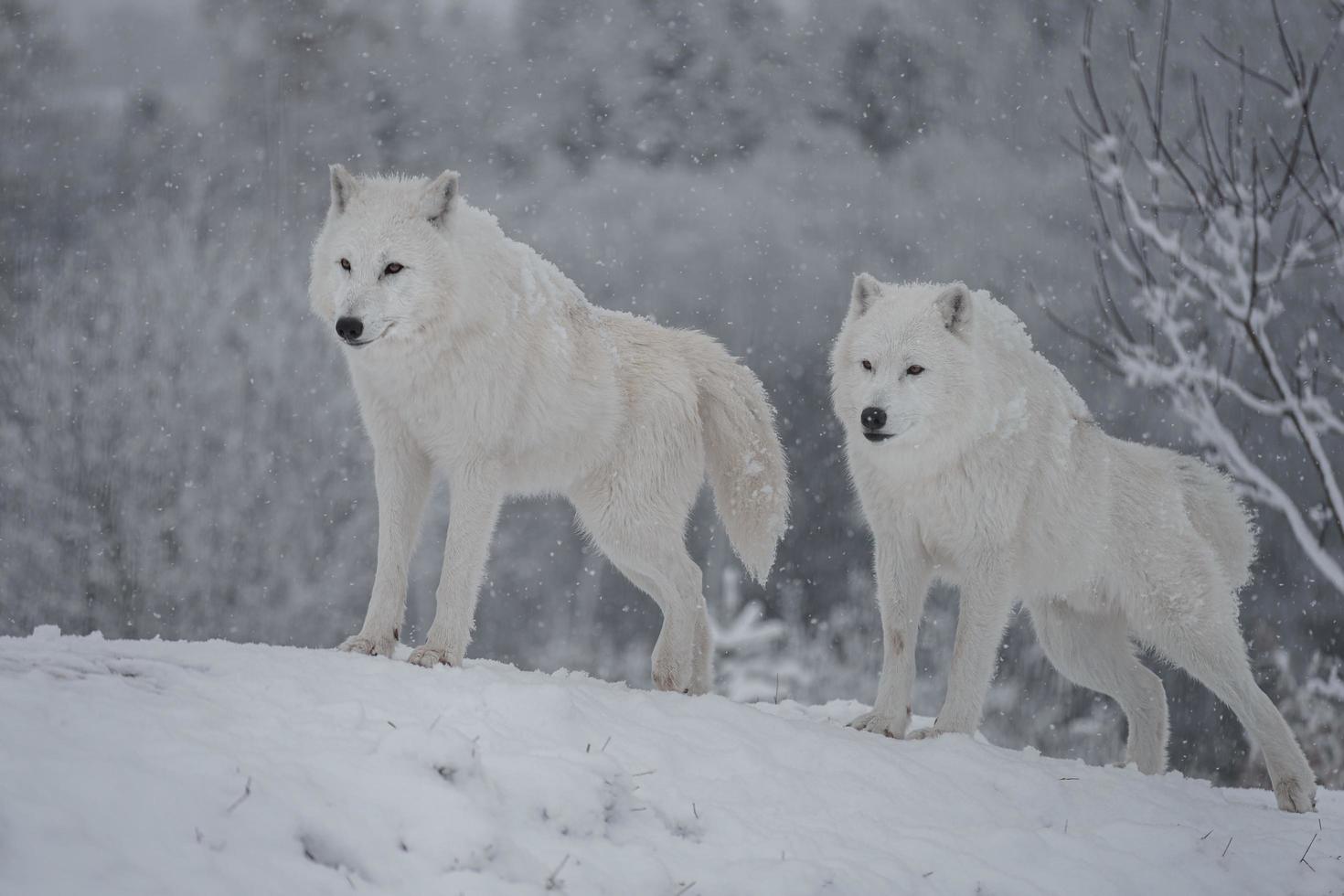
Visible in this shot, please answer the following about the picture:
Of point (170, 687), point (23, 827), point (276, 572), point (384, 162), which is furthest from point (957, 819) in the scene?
point (384, 162)

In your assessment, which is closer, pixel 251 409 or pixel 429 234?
pixel 429 234

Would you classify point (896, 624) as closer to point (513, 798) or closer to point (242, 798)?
point (513, 798)

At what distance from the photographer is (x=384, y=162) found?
1877 centimetres

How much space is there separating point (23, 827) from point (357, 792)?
0.86 m

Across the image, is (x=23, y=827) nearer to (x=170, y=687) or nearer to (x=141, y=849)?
(x=141, y=849)

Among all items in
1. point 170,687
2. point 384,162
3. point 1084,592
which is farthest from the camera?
point 384,162

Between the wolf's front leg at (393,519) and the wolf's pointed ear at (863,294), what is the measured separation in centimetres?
224

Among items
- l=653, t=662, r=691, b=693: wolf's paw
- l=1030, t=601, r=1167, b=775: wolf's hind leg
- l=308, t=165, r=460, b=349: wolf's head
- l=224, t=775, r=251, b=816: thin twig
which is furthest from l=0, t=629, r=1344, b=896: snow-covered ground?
l=308, t=165, r=460, b=349: wolf's head

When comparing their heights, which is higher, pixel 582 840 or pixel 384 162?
pixel 384 162

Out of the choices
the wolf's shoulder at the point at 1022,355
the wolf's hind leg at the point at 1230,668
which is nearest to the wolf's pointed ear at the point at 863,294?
the wolf's shoulder at the point at 1022,355

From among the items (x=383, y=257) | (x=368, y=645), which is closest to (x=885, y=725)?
(x=368, y=645)

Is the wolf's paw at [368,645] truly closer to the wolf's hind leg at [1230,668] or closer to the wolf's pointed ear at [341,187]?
the wolf's pointed ear at [341,187]

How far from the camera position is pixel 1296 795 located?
18.1 feet

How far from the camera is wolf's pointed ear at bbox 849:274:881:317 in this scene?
19.6 ft
